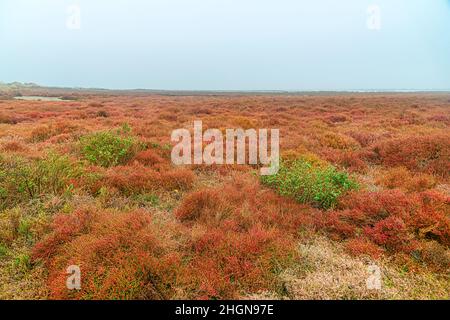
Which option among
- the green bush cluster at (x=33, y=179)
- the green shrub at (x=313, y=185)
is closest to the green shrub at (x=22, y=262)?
the green bush cluster at (x=33, y=179)

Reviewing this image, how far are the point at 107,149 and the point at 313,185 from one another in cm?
573

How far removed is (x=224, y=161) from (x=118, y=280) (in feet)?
17.9

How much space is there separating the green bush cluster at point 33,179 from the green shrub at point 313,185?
14.4ft

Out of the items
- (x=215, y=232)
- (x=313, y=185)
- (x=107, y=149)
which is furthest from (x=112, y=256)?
(x=107, y=149)

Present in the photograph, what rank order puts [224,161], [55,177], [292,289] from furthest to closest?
[224,161] → [55,177] → [292,289]

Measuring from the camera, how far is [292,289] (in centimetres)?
313

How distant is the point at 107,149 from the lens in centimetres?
A: 778

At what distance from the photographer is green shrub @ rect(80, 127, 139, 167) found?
742 cm

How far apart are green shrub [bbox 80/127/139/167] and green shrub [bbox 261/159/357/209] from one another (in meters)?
4.23

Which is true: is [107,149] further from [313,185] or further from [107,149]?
[313,185]
